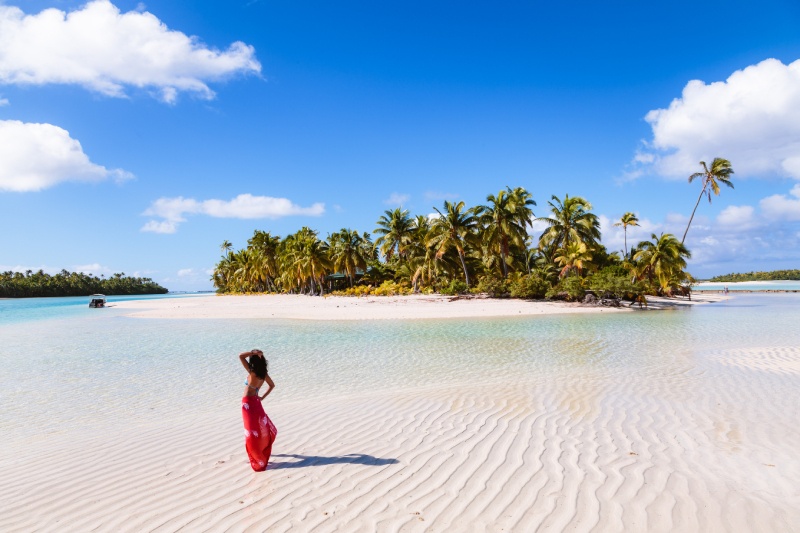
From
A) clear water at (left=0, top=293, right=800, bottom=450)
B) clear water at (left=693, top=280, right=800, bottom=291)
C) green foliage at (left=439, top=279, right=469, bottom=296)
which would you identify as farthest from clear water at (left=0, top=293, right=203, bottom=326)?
clear water at (left=693, top=280, right=800, bottom=291)

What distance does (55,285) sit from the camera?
124m

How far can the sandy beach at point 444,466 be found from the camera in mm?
4258

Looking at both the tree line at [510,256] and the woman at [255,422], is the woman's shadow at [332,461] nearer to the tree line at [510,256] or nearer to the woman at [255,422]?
the woman at [255,422]

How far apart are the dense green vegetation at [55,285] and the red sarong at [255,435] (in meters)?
144

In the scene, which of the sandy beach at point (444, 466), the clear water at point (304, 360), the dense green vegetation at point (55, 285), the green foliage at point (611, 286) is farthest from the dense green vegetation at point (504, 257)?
the dense green vegetation at point (55, 285)

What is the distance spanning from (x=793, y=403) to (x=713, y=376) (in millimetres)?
2558

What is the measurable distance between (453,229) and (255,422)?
42.6 meters

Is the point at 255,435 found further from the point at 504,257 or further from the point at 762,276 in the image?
the point at 762,276

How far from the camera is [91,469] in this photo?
5.68 m

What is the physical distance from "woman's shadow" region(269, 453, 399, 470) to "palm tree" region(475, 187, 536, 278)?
4074 centimetres

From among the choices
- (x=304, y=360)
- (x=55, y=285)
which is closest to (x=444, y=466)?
(x=304, y=360)

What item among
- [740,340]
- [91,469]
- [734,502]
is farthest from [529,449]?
[740,340]

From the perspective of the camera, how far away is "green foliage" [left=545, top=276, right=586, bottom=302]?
38938mm

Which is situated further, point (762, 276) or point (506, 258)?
point (762, 276)
